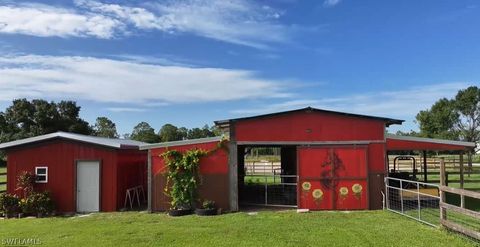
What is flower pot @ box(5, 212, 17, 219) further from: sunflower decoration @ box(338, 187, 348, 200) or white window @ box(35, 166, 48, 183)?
sunflower decoration @ box(338, 187, 348, 200)

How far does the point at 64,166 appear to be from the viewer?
17.5 m

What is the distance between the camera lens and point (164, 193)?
1678cm

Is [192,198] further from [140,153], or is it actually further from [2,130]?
[2,130]

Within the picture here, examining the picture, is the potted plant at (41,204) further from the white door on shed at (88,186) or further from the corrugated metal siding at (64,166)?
the white door on shed at (88,186)

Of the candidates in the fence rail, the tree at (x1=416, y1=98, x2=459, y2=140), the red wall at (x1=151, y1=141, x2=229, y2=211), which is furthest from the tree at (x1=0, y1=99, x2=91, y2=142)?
the fence rail

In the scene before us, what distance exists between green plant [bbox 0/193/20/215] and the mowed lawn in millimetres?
1068

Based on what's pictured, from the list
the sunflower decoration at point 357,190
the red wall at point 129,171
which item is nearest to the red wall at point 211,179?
the red wall at point 129,171

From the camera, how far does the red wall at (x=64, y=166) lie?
1736 cm

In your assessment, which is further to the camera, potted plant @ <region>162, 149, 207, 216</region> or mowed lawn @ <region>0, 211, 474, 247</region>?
potted plant @ <region>162, 149, 207, 216</region>

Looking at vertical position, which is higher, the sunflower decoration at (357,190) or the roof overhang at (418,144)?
the roof overhang at (418,144)

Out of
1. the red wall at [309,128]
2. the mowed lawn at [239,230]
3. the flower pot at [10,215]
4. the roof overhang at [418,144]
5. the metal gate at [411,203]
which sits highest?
the red wall at [309,128]

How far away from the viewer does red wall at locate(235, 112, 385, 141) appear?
16.6 meters

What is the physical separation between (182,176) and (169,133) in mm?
84661

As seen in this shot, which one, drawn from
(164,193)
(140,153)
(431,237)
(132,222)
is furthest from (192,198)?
(431,237)
